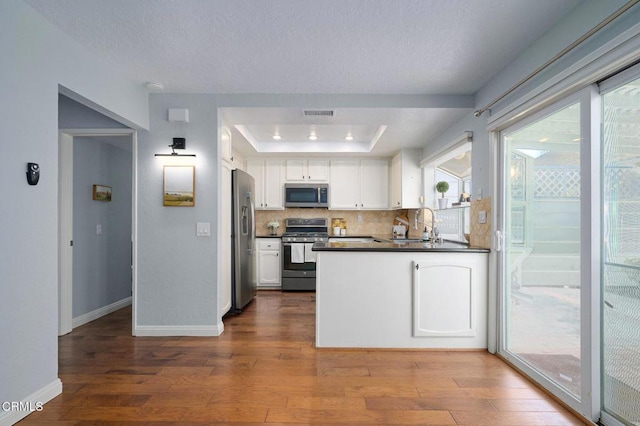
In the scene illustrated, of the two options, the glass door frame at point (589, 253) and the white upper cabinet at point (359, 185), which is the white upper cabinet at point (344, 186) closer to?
the white upper cabinet at point (359, 185)

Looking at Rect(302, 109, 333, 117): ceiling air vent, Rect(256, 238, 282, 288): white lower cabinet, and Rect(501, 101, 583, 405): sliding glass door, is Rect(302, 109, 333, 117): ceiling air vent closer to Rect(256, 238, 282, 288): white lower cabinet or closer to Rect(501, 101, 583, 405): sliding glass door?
Rect(501, 101, 583, 405): sliding glass door

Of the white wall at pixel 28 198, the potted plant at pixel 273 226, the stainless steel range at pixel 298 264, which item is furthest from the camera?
the potted plant at pixel 273 226

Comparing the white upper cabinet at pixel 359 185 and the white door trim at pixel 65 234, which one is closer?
the white door trim at pixel 65 234

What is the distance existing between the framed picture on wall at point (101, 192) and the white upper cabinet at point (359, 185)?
10.3ft

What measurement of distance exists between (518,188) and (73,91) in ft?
10.9

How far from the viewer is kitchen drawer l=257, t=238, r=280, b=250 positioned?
17.7ft

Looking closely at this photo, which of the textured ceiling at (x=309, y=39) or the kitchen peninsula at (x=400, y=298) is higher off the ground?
the textured ceiling at (x=309, y=39)

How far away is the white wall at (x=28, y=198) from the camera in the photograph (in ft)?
5.98

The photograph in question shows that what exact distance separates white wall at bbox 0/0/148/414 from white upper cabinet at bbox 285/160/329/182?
3.52m

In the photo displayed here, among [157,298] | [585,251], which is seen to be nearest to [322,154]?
[157,298]

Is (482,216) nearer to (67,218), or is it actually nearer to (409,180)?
(409,180)

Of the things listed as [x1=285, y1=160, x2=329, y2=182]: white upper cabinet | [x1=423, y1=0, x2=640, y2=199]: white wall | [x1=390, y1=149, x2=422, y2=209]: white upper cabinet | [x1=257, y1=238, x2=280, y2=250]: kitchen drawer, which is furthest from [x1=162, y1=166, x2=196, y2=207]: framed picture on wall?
[x1=390, y1=149, x2=422, y2=209]: white upper cabinet

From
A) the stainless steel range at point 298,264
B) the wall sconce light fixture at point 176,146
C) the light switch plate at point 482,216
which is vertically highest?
the wall sconce light fixture at point 176,146

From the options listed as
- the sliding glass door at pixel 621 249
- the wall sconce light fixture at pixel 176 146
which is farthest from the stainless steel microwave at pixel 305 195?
the sliding glass door at pixel 621 249
